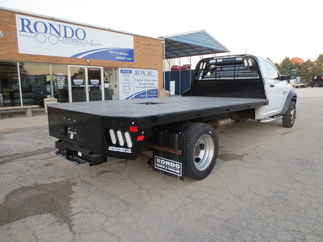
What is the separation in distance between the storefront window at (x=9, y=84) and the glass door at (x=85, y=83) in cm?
225

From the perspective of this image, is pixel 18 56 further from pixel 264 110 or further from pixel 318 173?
pixel 318 173

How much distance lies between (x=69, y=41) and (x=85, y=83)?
2124mm

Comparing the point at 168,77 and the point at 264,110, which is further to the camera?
the point at 168,77

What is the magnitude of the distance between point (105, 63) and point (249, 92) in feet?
28.0

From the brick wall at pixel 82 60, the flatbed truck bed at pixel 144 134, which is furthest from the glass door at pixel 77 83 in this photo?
the flatbed truck bed at pixel 144 134

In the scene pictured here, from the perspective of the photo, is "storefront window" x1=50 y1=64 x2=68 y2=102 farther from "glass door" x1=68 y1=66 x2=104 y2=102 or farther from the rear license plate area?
the rear license plate area

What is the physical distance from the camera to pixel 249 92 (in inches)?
223

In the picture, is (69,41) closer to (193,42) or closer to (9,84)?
(9,84)

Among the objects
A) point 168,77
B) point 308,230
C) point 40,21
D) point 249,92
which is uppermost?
point 40,21

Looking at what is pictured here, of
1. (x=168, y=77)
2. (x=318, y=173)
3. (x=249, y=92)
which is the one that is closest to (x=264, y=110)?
(x=249, y=92)

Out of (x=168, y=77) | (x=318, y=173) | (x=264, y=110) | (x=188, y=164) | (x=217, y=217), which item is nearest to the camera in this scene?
(x=217, y=217)

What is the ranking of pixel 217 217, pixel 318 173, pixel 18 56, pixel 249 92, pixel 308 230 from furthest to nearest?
pixel 18 56, pixel 249 92, pixel 318 173, pixel 217 217, pixel 308 230

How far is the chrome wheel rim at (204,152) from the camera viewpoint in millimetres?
3332

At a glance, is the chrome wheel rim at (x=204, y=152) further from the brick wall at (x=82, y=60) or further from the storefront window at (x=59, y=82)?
the storefront window at (x=59, y=82)
